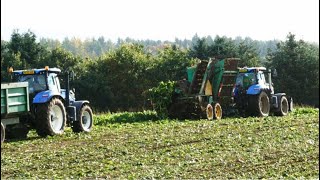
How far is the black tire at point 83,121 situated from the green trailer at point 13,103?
8.85 feet

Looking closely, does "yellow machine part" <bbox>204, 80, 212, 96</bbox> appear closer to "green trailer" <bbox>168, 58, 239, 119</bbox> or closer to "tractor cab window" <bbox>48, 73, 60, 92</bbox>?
"green trailer" <bbox>168, 58, 239, 119</bbox>

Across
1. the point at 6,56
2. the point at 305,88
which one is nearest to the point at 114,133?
the point at 6,56

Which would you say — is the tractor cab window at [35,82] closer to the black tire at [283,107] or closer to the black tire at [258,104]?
the black tire at [258,104]

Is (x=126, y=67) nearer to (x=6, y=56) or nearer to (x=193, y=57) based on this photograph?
(x=193, y=57)

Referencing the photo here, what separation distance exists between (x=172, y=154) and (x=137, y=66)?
36.8 m

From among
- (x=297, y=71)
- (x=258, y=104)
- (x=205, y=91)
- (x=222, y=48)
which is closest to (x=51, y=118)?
(x=205, y=91)

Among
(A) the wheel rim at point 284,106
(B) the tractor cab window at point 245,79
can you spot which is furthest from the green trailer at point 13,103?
(A) the wheel rim at point 284,106

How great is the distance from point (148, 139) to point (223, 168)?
205 inches

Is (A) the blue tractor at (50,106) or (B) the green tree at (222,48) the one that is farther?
(B) the green tree at (222,48)

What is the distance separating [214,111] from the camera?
24.0m

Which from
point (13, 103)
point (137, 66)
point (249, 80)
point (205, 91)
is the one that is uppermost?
point (137, 66)

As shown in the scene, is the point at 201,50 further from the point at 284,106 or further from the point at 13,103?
the point at 13,103

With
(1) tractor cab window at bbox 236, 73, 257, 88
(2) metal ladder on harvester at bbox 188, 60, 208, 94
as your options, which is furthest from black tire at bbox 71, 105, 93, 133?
(1) tractor cab window at bbox 236, 73, 257, 88

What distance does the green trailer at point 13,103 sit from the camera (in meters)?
14.4
